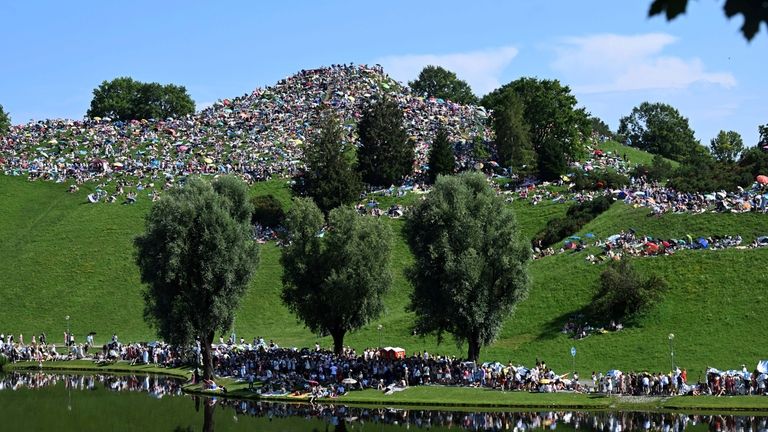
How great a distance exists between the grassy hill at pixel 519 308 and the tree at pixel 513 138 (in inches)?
784

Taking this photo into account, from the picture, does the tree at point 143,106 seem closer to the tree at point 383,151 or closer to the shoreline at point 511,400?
the tree at point 383,151

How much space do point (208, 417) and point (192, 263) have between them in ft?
43.8

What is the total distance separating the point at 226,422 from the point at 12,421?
1172cm

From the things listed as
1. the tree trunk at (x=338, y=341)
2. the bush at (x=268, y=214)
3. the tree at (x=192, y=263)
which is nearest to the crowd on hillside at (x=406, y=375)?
the tree trunk at (x=338, y=341)

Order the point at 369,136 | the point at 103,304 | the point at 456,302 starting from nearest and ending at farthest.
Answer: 1. the point at 456,302
2. the point at 103,304
3. the point at 369,136

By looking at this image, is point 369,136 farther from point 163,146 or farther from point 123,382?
point 123,382

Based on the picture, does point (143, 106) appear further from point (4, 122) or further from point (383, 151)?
point (383, 151)

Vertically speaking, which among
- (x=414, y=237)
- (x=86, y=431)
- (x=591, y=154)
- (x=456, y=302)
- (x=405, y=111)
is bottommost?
(x=86, y=431)

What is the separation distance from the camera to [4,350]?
8094 centimetres

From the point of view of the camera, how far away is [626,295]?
→ 71188 mm

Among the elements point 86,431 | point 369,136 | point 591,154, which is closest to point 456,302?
point 86,431

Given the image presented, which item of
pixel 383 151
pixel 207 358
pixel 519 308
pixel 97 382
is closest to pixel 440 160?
pixel 383 151

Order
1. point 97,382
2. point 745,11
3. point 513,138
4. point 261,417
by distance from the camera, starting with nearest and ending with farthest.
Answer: point 745,11 < point 261,417 < point 97,382 < point 513,138

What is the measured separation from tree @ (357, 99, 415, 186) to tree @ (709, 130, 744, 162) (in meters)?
87.9
